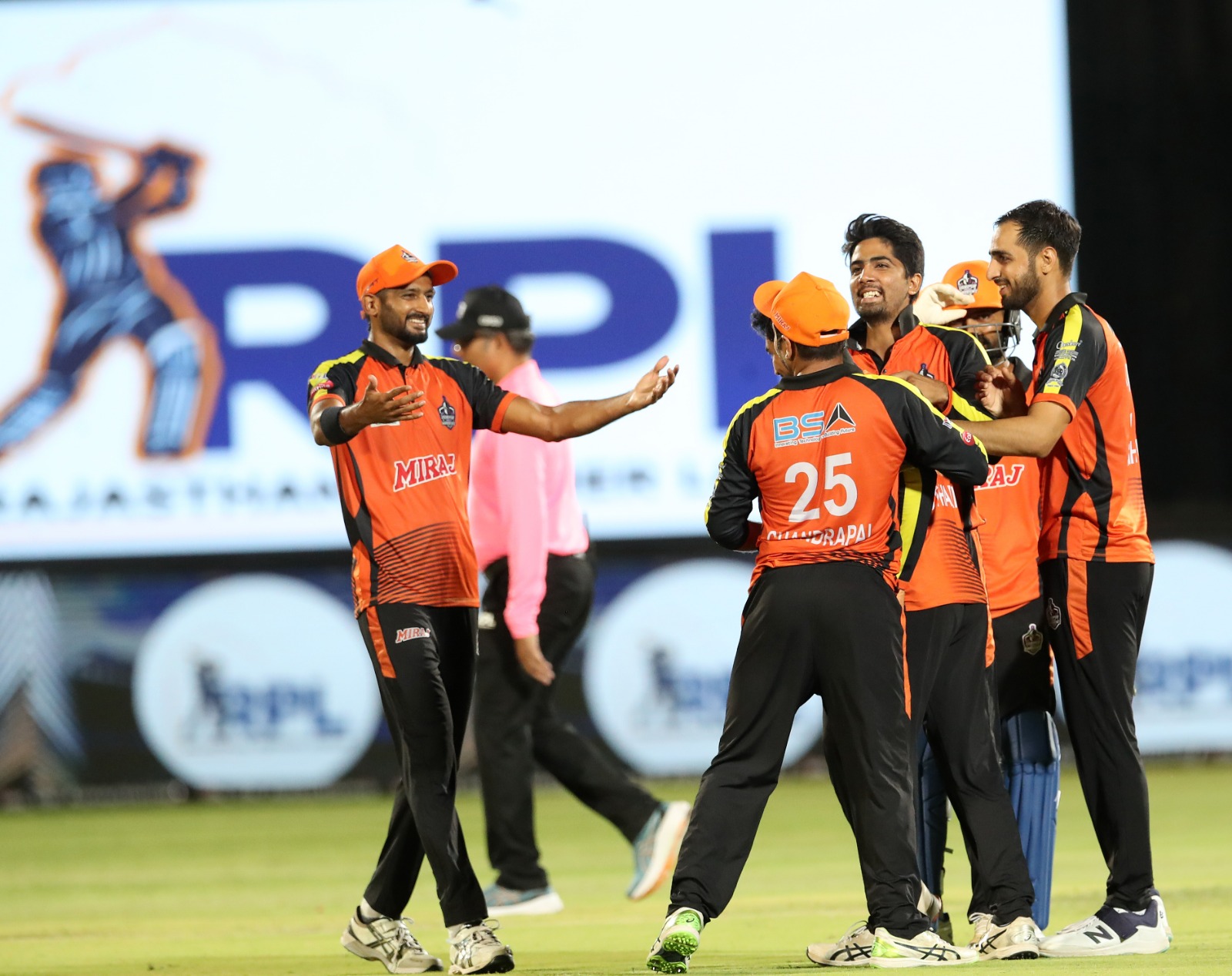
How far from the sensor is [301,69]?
10992 millimetres

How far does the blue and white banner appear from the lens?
10797mm

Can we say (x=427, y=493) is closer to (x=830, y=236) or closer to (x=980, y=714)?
(x=980, y=714)

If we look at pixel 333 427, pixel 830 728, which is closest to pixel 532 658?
pixel 333 427

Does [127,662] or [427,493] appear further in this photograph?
[127,662]

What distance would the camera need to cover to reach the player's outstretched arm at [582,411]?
5176 mm

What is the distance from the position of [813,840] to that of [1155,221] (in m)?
4.59

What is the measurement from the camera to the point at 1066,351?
529cm

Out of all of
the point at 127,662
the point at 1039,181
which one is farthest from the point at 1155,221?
the point at 127,662

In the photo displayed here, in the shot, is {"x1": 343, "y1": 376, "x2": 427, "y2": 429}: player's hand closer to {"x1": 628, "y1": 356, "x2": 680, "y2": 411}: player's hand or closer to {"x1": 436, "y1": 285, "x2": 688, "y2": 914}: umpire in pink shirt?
{"x1": 628, "y1": 356, "x2": 680, "y2": 411}: player's hand

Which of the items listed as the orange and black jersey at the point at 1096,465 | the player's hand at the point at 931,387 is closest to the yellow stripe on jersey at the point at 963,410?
the player's hand at the point at 931,387

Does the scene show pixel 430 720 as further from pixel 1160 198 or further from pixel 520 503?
pixel 1160 198

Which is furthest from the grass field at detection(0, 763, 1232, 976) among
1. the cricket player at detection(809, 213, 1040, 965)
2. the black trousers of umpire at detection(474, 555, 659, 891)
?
the black trousers of umpire at detection(474, 555, 659, 891)

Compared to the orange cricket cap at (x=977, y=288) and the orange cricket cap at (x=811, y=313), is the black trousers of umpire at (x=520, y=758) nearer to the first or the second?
the orange cricket cap at (x=977, y=288)

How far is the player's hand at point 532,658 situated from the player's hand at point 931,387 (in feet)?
7.26
